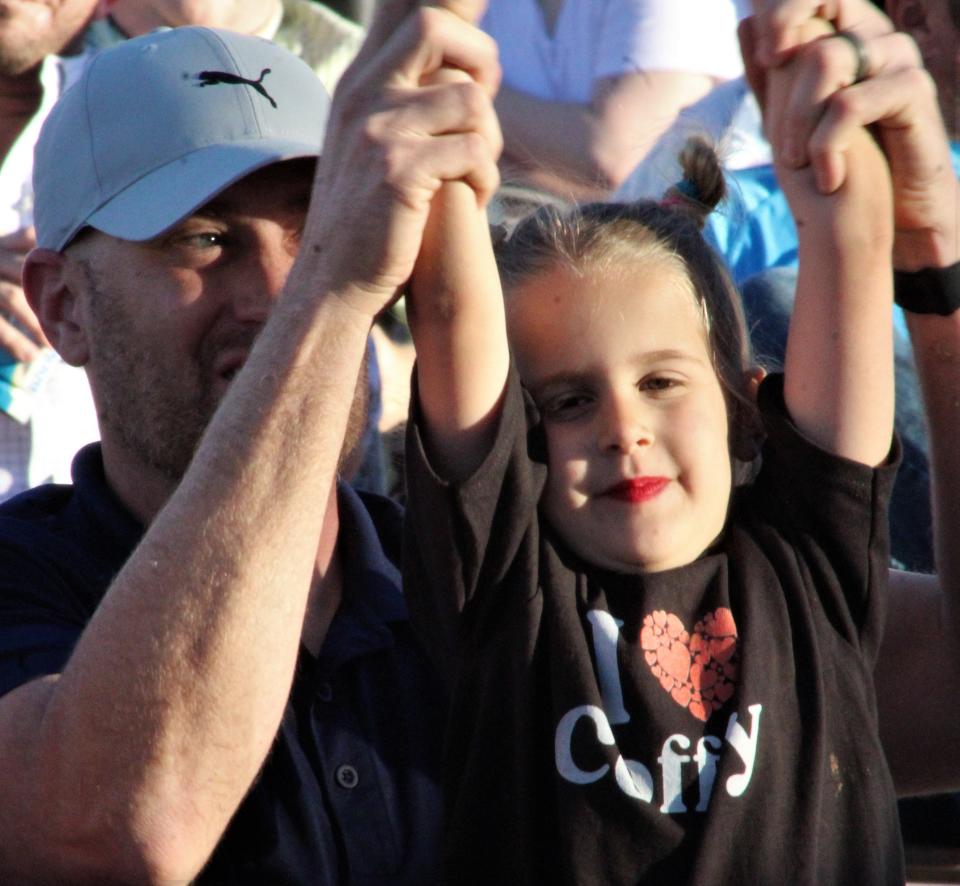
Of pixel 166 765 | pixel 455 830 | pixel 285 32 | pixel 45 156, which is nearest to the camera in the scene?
pixel 166 765

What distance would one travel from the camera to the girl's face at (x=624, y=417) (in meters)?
1.90

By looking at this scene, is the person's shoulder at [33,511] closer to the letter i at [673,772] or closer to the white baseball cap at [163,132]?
the white baseball cap at [163,132]

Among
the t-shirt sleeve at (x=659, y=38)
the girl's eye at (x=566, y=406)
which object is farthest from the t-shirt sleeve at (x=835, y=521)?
the t-shirt sleeve at (x=659, y=38)

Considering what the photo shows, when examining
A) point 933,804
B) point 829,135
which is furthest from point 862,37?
point 933,804

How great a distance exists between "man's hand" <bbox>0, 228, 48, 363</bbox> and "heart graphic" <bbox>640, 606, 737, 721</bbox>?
174 cm

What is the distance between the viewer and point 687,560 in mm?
1953

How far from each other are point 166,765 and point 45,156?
1146 millimetres

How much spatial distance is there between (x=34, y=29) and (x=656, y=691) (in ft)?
7.75

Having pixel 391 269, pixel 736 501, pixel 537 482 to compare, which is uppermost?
pixel 391 269

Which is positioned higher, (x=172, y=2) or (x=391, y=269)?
(x=391, y=269)

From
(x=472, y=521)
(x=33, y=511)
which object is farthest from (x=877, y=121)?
(x=33, y=511)

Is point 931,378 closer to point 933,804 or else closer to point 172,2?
point 933,804

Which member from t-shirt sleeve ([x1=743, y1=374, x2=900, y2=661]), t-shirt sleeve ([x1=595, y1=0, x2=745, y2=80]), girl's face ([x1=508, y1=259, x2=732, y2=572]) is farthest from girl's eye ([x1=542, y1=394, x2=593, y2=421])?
t-shirt sleeve ([x1=595, y1=0, x2=745, y2=80])

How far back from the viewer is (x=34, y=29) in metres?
3.54
